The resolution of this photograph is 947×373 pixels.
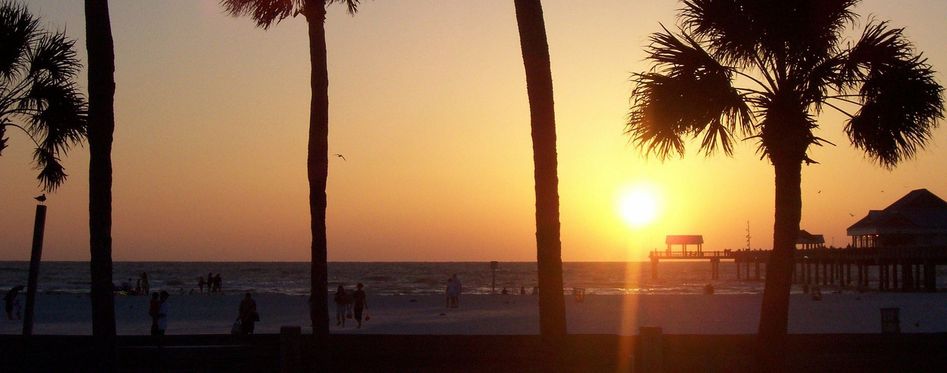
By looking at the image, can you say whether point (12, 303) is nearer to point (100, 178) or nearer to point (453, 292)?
point (453, 292)

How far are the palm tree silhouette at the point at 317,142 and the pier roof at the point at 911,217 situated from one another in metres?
81.0

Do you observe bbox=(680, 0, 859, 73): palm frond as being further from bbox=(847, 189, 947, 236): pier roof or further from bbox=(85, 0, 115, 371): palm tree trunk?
bbox=(847, 189, 947, 236): pier roof

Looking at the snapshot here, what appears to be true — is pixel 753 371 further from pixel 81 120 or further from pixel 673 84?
pixel 81 120

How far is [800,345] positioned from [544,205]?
4286mm

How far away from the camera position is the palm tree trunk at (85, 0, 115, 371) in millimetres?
11609

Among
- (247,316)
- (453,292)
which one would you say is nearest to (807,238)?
(453,292)

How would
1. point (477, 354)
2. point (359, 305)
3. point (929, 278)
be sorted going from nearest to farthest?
point (477, 354) → point (359, 305) → point (929, 278)

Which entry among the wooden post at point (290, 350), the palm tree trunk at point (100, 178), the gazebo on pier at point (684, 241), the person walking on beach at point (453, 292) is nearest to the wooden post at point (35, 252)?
the palm tree trunk at point (100, 178)

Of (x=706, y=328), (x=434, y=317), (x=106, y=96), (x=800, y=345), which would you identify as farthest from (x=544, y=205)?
(x=434, y=317)

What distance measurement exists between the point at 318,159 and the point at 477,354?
239 inches

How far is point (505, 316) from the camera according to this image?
40250 mm

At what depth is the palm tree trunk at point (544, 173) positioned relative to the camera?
39.1 ft

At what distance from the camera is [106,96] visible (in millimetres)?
11680

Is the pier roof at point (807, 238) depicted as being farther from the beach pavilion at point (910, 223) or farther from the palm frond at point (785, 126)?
the palm frond at point (785, 126)
